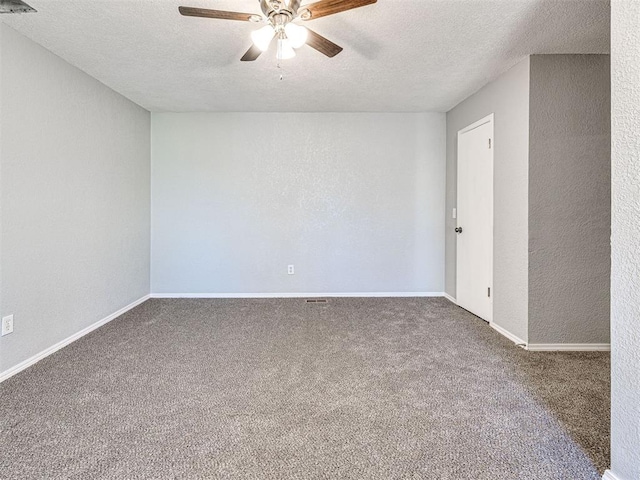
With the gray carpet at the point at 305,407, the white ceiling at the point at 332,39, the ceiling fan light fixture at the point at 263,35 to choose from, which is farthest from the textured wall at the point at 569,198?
the ceiling fan light fixture at the point at 263,35

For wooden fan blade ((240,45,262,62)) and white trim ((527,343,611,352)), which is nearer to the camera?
wooden fan blade ((240,45,262,62))

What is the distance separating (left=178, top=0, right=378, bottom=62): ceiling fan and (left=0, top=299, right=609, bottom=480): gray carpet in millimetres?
2089

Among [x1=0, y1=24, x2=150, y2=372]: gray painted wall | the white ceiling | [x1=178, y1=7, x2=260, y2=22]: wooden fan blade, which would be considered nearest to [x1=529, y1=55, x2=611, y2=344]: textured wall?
the white ceiling

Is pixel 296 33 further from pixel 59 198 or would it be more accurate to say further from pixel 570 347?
pixel 570 347

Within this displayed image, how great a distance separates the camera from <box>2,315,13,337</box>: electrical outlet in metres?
2.26

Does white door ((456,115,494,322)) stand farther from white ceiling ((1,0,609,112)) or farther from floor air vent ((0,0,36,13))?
floor air vent ((0,0,36,13))

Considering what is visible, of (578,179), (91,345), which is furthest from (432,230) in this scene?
(91,345)

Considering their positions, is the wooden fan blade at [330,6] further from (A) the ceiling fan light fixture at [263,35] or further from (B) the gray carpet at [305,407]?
(B) the gray carpet at [305,407]

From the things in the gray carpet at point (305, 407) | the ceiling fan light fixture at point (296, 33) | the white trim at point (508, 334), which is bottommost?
the gray carpet at point (305, 407)

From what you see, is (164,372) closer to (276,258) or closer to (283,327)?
(283,327)

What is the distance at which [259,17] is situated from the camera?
1.88 meters

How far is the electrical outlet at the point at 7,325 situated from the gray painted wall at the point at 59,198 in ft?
0.16

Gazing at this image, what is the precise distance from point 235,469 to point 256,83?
10.2 feet

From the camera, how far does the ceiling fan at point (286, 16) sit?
175cm
